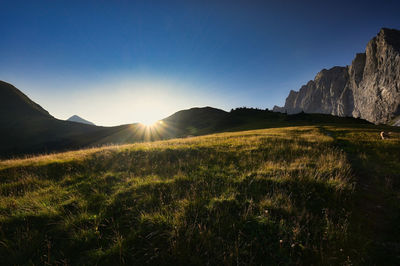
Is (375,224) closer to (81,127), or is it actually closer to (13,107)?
(81,127)

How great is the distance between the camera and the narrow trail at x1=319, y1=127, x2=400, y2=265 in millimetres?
2752

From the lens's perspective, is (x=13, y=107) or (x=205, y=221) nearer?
(x=205, y=221)

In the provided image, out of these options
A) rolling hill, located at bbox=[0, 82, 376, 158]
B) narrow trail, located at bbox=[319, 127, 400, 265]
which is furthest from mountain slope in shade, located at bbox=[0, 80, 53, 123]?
narrow trail, located at bbox=[319, 127, 400, 265]

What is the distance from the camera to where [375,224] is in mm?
3584

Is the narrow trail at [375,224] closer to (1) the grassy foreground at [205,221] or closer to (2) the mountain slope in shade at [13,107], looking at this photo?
(1) the grassy foreground at [205,221]

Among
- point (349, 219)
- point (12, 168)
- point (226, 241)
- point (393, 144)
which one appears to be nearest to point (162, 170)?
point (226, 241)

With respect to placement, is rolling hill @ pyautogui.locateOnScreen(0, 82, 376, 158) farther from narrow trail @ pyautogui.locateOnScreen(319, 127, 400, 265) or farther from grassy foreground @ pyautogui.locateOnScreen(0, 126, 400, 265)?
narrow trail @ pyautogui.locateOnScreen(319, 127, 400, 265)

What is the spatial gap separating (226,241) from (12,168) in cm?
1142

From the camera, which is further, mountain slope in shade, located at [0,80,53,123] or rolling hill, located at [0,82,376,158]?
mountain slope in shade, located at [0,80,53,123]

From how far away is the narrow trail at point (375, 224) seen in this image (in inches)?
108

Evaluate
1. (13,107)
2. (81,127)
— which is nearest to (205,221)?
(81,127)

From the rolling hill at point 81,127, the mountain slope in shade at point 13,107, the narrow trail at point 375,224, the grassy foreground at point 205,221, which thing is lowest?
the narrow trail at point 375,224

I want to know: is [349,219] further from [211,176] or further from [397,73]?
[397,73]

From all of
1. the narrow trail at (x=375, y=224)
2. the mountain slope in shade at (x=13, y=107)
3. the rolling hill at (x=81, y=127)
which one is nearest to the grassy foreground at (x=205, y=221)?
the narrow trail at (x=375, y=224)
